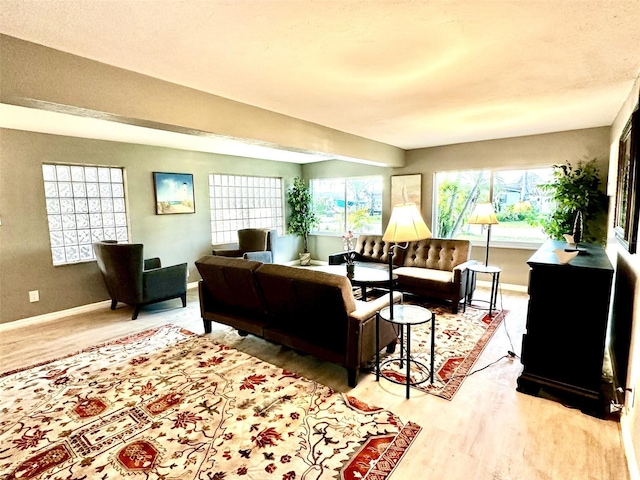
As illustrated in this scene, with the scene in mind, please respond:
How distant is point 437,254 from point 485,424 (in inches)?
116

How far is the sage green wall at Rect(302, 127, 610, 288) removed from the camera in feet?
14.4

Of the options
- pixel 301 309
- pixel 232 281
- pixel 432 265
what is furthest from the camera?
pixel 432 265

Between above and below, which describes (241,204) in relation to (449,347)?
above

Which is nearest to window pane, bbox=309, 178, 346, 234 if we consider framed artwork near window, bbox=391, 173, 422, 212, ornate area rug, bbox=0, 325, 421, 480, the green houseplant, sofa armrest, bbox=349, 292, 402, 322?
framed artwork near window, bbox=391, 173, 422, 212

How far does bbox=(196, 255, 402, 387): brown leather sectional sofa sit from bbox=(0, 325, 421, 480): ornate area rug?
30cm

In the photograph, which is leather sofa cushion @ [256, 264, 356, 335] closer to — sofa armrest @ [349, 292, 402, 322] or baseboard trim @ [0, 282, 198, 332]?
sofa armrest @ [349, 292, 402, 322]

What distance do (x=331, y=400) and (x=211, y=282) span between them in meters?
1.78

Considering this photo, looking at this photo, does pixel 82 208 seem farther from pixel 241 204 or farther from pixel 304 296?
pixel 304 296

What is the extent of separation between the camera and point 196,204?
19.2 ft

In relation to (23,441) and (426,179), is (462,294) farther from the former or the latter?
(23,441)

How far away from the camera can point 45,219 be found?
4.19 m

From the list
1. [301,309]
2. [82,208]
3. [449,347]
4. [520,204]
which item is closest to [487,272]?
[449,347]

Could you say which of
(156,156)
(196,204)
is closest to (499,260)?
(196,204)

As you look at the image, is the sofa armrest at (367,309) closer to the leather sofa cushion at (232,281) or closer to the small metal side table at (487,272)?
the leather sofa cushion at (232,281)
